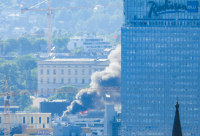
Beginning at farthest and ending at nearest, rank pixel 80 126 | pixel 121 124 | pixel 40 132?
pixel 80 126 → pixel 40 132 → pixel 121 124

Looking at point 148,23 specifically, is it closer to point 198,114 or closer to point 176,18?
point 176,18

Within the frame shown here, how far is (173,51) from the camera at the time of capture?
170m

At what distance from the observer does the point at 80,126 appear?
197250mm

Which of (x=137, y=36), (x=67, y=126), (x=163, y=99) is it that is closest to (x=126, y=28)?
(x=137, y=36)

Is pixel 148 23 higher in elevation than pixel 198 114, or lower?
higher

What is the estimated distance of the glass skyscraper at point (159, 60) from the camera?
16750 centimetres

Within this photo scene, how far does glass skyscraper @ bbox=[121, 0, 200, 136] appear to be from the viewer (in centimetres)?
16750

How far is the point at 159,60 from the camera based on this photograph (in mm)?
169625

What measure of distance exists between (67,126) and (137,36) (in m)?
29.2

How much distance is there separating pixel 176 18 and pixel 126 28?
29.2ft

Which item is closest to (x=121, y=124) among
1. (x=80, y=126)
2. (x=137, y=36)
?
(x=137, y=36)

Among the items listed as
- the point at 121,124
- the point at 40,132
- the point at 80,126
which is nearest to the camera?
the point at 121,124

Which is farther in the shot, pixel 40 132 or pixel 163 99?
pixel 40 132

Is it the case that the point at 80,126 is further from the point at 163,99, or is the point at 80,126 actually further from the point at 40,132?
the point at 163,99
